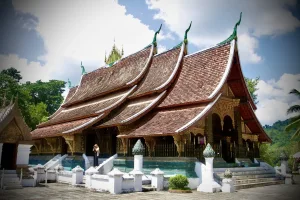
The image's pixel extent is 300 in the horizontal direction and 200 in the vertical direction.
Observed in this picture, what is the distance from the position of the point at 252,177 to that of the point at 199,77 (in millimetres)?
5279

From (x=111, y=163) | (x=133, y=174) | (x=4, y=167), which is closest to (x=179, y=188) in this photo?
(x=133, y=174)

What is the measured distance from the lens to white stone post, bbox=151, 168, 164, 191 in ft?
35.4

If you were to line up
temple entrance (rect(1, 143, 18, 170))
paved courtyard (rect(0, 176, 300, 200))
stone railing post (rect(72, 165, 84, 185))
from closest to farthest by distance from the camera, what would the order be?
paved courtyard (rect(0, 176, 300, 200)) < temple entrance (rect(1, 143, 18, 170)) < stone railing post (rect(72, 165, 84, 185))

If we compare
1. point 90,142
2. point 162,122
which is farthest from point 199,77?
point 90,142

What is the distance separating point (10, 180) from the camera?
35.2ft

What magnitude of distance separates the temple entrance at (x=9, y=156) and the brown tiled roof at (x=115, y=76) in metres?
7.42

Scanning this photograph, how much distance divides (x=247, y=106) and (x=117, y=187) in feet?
28.6

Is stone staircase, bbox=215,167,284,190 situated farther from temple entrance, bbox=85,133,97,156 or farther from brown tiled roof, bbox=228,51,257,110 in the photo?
temple entrance, bbox=85,133,97,156

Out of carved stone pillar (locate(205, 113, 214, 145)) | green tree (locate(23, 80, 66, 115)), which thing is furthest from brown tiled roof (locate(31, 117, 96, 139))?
green tree (locate(23, 80, 66, 115))

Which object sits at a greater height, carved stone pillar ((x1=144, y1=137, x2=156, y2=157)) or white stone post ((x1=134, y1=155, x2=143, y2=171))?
carved stone pillar ((x1=144, y1=137, x2=156, y2=157))

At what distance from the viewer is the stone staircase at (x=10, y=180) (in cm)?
1052

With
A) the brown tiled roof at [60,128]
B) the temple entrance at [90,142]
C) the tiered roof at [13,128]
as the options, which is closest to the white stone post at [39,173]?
the tiered roof at [13,128]

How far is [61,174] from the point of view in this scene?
45.9 feet

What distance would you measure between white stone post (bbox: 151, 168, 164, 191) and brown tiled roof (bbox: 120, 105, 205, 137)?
5.11ft
